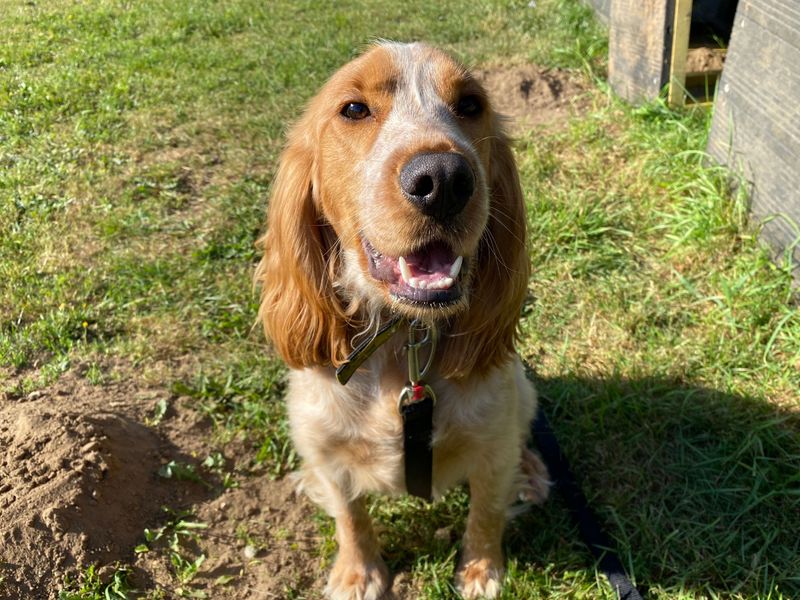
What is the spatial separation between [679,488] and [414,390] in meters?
1.47

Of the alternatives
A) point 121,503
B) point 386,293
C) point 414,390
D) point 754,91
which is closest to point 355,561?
point 414,390

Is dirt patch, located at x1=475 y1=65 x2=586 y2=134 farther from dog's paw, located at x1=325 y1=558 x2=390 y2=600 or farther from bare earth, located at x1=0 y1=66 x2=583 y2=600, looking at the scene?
dog's paw, located at x1=325 y1=558 x2=390 y2=600

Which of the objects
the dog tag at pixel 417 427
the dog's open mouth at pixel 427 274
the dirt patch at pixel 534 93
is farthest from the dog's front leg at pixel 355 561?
the dirt patch at pixel 534 93

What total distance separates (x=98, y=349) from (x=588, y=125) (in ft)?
12.8

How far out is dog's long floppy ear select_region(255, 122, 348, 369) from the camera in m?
2.36

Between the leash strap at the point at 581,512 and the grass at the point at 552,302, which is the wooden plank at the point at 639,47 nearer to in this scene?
the grass at the point at 552,302

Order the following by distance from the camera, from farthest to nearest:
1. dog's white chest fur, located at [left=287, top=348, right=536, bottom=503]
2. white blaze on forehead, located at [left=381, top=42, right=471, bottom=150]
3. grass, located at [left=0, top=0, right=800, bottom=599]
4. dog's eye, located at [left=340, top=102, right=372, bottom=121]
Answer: grass, located at [left=0, top=0, right=800, bottom=599]
dog's white chest fur, located at [left=287, top=348, right=536, bottom=503]
dog's eye, located at [left=340, top=102, right=372, bottom=121]
white blaze on forehead, located at [left=381, top=42, right=471, bottom=150]

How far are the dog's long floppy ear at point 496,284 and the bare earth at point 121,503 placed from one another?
0.47m

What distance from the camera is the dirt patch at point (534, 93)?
5637mm

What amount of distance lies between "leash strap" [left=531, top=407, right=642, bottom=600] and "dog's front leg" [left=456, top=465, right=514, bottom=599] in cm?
35

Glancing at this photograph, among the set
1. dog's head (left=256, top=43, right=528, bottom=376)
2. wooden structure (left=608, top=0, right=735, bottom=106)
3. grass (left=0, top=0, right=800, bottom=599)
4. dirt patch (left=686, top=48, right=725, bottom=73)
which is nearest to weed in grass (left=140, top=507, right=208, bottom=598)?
grass (left=0, top=0, right=800, bottom=599)

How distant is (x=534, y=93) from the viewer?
593cm

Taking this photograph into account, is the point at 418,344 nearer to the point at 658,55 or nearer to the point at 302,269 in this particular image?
the point at 302,269

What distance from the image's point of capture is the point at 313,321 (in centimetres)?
Answer: 237
